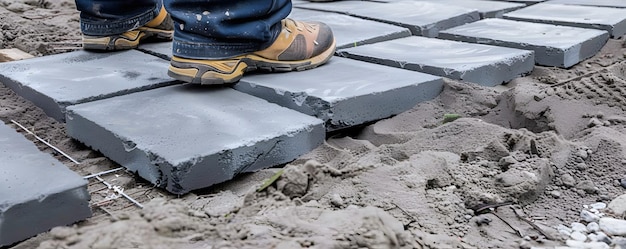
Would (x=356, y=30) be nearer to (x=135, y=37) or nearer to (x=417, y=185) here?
(x=135, y=37)

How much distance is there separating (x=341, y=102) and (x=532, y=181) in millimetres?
667

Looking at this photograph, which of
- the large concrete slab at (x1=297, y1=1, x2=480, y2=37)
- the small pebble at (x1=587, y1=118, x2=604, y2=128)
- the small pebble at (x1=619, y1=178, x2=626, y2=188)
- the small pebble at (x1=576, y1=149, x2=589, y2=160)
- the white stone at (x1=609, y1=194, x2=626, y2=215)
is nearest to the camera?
the white stone at (x1=609, y1=194, x2=626, y2=215)

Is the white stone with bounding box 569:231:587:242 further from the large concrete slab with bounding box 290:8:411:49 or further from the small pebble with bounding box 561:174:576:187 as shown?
the large concrete slab with bounding box 290:8:411:49

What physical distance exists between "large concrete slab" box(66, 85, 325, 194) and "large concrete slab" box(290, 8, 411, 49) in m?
0.86

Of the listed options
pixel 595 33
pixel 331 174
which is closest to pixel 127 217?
pixel 331 174

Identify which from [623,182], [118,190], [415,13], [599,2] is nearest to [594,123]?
[623,182]

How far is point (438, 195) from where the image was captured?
143 centimetres

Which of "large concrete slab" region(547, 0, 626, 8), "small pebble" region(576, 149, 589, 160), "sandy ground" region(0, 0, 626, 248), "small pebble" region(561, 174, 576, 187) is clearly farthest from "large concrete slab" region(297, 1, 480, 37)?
"small pebble" region(561, 174, 576, 187)

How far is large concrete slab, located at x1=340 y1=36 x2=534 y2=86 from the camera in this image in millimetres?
2338

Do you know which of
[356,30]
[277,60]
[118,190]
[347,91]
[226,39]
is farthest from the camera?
[356,30]

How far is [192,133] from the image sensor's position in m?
1.79

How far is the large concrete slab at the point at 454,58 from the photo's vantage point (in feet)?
7.67

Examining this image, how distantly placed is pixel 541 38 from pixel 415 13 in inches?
31.8

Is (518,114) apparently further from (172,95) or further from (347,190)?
(172,95)
